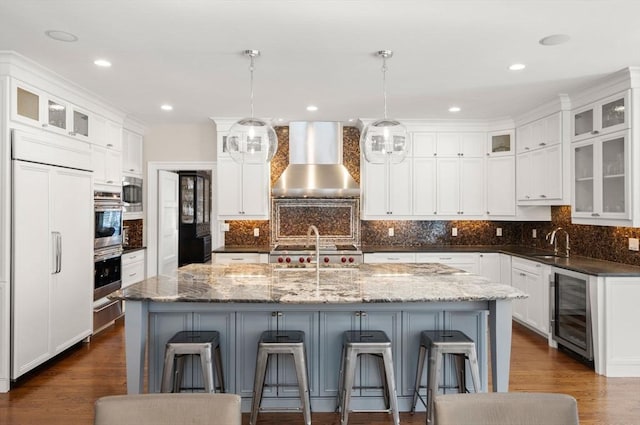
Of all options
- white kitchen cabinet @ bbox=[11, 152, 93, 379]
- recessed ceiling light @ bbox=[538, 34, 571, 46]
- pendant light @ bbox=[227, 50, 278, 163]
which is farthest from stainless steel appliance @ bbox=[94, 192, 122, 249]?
recessed ceiling light @ bbox=[538, 34, 571, 46]

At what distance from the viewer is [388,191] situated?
618cm

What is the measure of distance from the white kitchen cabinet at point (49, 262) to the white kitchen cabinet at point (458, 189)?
4.28 metres

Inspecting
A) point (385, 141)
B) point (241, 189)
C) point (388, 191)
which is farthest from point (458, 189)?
point (385, 141)

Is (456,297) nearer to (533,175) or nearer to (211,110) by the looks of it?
(533,175)

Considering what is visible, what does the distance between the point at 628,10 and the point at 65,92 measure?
453cm

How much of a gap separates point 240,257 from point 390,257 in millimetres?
1916

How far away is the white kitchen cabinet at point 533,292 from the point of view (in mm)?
4809

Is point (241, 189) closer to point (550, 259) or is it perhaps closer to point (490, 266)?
point (490, 266)

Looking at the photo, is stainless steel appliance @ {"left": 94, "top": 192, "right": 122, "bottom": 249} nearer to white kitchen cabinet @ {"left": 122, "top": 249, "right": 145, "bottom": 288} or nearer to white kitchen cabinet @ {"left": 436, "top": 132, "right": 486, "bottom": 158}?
white kitchen cabinet @ {"left": 122, "top": 249, "right": 145, "bottom": 288}

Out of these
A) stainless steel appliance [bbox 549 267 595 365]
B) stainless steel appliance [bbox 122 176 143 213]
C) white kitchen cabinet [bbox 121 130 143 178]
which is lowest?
stainless steel appliance [bbox 549 267 595 365]

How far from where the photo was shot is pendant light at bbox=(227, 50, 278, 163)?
314 cm

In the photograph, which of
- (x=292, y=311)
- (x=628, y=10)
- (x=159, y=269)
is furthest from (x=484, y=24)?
(x=159, y=269)

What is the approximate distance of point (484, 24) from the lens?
9.80 feet

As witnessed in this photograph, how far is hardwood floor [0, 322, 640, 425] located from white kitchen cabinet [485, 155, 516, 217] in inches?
76.6
